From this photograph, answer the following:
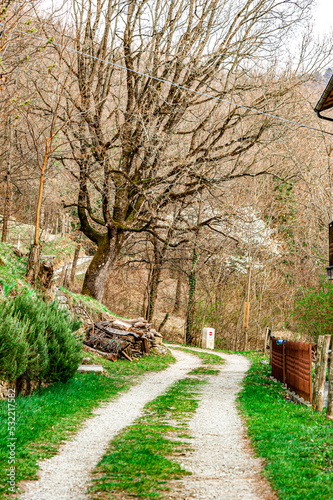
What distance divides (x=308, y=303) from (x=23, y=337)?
1295cm

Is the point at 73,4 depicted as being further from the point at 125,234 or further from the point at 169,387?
the point at 169,387

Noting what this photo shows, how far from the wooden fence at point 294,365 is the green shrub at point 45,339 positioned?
5026 mm

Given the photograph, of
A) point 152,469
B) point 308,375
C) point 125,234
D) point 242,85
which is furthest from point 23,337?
point 242,85

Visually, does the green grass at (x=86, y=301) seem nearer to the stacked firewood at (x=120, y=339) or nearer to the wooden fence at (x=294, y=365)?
the stacked firewood at (x=120, y=339)

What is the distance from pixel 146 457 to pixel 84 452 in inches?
38.5

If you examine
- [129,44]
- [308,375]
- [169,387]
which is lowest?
[169,387]

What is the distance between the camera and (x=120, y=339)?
1717 centimetres

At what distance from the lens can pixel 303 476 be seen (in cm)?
505

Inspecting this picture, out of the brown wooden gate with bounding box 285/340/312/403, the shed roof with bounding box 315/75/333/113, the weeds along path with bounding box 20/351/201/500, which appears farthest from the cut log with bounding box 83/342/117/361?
the shed roof with bounding box 315/75/333/113

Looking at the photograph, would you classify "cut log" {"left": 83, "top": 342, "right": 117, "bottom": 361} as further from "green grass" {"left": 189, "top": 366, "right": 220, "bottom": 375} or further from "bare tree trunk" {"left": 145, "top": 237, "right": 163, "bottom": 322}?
"bare tree trunk" {"left": 145, "top": 237, "right": 163, "bottom": 322}

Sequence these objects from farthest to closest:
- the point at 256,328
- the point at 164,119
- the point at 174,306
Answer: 1. the point at 174,306
2. the point at 256,328
3. the point at 164,119

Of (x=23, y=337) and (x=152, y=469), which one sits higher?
(x=23, y=337)

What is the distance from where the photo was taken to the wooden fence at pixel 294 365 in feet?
32.5

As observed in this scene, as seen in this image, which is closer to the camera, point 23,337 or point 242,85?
point 23,337
